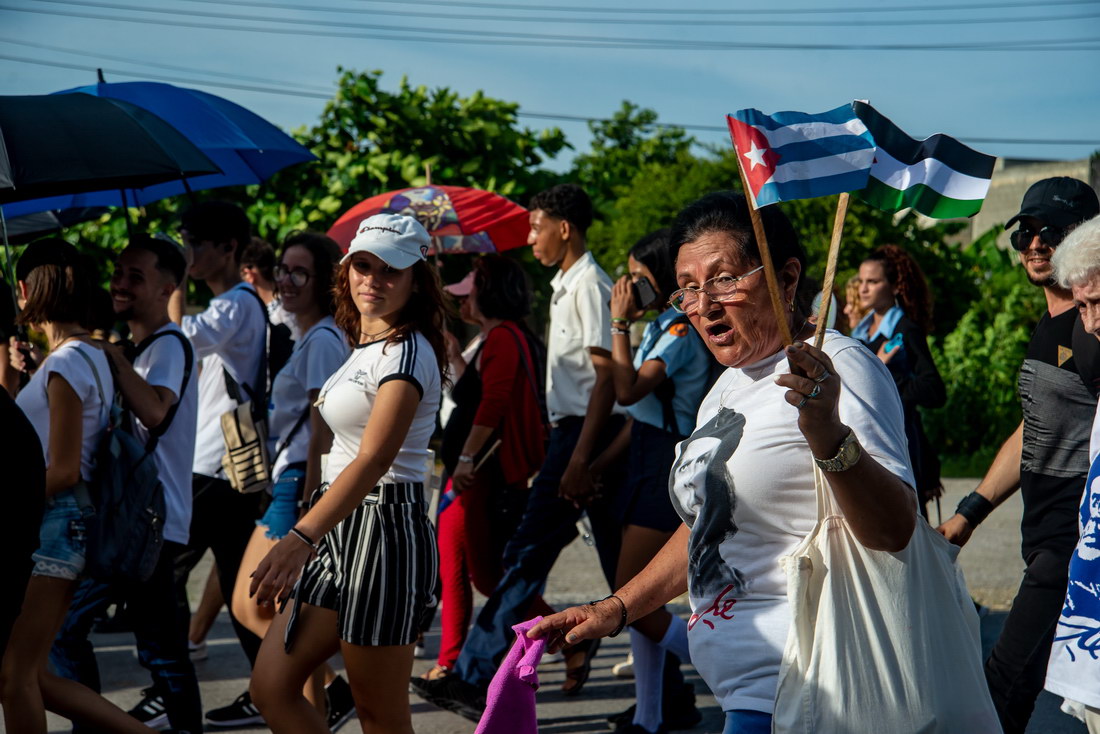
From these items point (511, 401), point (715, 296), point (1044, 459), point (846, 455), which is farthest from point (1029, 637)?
point (511, 401)

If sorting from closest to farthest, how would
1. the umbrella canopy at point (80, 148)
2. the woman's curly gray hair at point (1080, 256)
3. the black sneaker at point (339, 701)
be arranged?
1. the woman's curly gray hair at point (1080, 256)
2. the umbrella canopy at point (80, 148)
3. the black sneaker at point (339, 701)

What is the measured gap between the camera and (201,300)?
35.9 ft

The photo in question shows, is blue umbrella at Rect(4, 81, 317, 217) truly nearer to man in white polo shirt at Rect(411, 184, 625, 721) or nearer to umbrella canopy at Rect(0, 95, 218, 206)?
umbrella canopy at Rect(0, 95, 218, 206)

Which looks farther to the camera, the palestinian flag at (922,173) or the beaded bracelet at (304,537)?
the beaded bracelet at (304,537)

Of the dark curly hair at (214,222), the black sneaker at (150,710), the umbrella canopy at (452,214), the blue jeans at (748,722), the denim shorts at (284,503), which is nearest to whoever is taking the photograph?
the blue jeans at (748,722)

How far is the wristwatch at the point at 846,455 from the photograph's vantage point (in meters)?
1.93

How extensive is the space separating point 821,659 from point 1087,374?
187 cm

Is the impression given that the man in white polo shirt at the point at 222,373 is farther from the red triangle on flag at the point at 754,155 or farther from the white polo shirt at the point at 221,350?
the red triangle on flag at the point at 754,155

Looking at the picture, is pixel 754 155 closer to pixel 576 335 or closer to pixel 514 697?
pixel 514 697

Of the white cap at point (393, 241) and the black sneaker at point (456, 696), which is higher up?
the white cap at point (393, 241)

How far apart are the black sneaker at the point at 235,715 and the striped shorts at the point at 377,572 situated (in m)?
1.92

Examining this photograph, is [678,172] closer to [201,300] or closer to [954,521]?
[201,300]

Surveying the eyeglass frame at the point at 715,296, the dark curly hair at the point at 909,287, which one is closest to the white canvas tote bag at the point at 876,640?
the eyeglass frame at the point at 715,296

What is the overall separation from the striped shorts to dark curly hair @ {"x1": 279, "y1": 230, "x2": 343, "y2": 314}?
1720 mm
